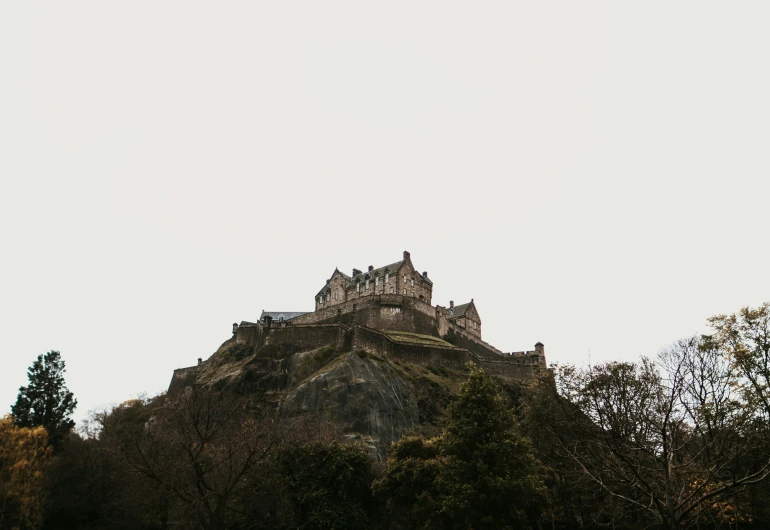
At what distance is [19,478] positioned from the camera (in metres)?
38.2

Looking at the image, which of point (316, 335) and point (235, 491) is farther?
point (316, 335)

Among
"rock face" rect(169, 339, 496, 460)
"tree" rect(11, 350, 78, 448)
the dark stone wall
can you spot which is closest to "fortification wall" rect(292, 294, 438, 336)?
the dark stone wall

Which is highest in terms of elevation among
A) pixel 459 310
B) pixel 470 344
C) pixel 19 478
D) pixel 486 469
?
pixel 459 310

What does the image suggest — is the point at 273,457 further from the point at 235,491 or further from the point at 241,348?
the point at 241,348

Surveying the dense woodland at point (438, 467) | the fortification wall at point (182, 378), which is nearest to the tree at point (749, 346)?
the dense woodland at point (438, 467)

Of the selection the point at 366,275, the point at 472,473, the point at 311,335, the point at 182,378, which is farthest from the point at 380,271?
the point at 472,473

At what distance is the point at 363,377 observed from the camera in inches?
1961

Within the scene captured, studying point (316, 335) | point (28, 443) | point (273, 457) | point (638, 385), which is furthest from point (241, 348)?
point (638, 385)

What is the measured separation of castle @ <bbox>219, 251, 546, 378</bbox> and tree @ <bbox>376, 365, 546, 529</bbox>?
61.2 feet

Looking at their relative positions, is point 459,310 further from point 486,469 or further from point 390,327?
point 486,469

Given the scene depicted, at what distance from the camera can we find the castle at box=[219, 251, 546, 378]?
58.1 meters

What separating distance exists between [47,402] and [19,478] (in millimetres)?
10144

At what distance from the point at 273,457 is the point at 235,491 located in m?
5.34

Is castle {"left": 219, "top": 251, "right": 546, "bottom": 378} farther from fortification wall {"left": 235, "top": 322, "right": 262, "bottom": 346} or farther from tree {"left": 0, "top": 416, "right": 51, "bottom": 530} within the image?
tree {"left": 0, "top": 416, "right": 51, "bottom": 530}
